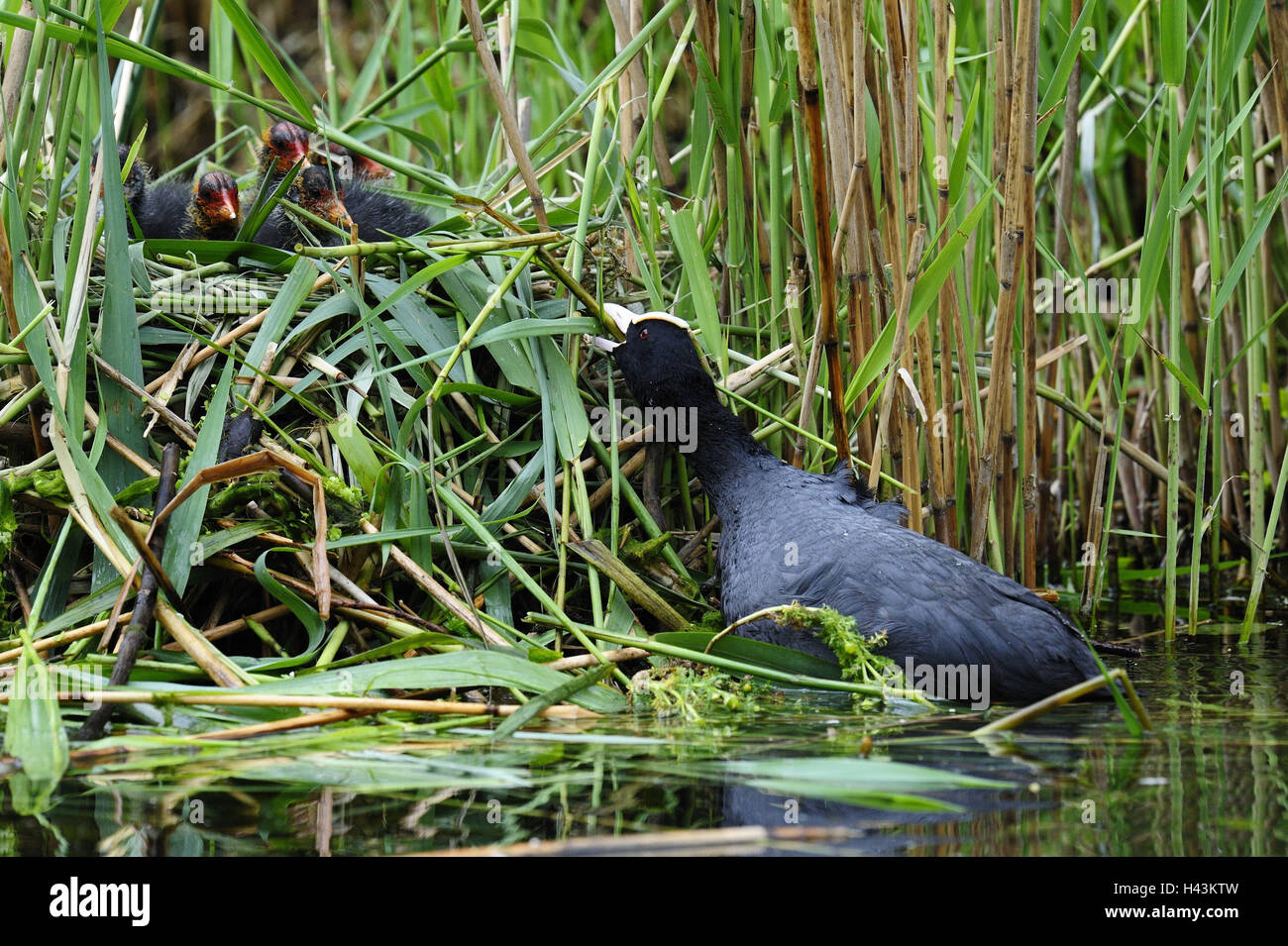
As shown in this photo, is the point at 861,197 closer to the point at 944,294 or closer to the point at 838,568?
the point at 944,294

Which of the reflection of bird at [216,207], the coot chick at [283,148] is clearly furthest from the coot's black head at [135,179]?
the coot chick at [283,148]

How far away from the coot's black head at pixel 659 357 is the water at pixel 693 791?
3.20ft

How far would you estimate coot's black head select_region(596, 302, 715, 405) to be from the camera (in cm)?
299

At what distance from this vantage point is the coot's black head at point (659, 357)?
2.99m

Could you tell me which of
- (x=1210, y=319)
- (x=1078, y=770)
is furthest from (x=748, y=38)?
(x=1078, y=770)

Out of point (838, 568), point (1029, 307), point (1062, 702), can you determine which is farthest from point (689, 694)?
point (1029, 307)

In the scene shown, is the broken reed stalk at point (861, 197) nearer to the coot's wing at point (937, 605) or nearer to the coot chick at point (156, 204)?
the coot's wing at point (937, 605)

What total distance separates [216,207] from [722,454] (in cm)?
172

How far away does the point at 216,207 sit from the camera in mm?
3561

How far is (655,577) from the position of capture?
3.00 metres

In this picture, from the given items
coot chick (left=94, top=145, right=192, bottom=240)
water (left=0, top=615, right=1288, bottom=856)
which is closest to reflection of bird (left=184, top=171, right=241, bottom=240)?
coot chick (left=94, top=145, right=192, bottom=240)

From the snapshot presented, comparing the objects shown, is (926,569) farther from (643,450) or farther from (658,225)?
(658,225)

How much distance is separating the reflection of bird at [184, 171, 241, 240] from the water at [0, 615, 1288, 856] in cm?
200

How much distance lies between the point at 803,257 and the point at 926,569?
35.5 inches
